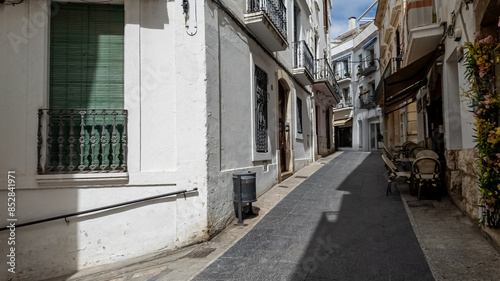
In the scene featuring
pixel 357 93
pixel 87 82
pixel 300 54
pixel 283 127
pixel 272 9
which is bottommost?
pixel 283 127

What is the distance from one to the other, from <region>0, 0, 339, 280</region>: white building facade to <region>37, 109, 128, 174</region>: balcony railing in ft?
0.05

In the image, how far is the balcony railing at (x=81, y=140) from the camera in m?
4.73

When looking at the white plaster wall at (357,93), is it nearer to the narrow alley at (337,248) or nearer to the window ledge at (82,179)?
the narrow alley at (337,248)

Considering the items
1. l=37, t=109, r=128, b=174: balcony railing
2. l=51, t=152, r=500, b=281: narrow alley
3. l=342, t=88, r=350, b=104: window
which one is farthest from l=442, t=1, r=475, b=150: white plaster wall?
l=342, t=88, r=350, b=104: window

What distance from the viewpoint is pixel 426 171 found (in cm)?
616

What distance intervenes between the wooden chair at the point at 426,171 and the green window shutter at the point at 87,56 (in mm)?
5876

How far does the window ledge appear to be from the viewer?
463 cm

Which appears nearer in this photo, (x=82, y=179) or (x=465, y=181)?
(x=82, y=179)

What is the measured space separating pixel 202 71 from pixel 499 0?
4112 mm

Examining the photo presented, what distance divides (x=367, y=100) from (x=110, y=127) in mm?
22083

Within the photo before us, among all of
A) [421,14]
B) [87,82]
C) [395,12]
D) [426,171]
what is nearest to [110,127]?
[87,82]

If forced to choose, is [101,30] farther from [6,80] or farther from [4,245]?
[4,245]

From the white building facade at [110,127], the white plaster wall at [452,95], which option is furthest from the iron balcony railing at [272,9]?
the white plaster wall at [452,95]

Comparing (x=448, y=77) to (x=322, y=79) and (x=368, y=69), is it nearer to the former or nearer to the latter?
(x=322, y=79)
